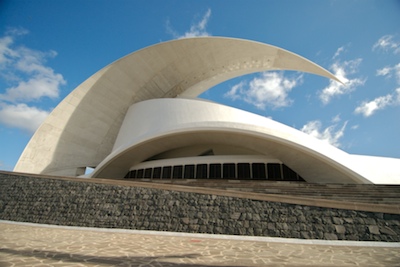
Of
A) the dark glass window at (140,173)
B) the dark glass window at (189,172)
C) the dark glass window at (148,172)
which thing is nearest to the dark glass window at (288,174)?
the dark glass window at (189,172)

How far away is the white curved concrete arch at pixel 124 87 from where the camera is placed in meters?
18.5

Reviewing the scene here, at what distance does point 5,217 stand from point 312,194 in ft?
40.6

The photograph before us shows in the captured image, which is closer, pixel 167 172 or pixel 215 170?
pixel 215 170

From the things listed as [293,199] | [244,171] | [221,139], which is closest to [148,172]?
[221,139]

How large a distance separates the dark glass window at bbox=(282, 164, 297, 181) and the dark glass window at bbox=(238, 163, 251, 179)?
7.09 ft

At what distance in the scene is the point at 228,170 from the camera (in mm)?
13773

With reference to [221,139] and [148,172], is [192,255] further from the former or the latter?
[148,172]

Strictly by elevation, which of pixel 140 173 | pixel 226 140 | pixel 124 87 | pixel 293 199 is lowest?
pixel 293 199

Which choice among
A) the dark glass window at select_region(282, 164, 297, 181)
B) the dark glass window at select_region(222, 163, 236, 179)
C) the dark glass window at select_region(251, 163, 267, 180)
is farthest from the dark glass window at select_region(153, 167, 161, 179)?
the dark glass window at select_region(282, 164, 297, 181)

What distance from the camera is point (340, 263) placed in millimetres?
3650

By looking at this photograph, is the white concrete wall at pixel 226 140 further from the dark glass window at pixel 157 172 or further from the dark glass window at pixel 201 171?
the dark glass window at pixel 201 171

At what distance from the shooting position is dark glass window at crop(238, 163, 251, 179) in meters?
13.5

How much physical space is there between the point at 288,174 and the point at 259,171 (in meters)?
1.73

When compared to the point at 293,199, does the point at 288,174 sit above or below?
above
